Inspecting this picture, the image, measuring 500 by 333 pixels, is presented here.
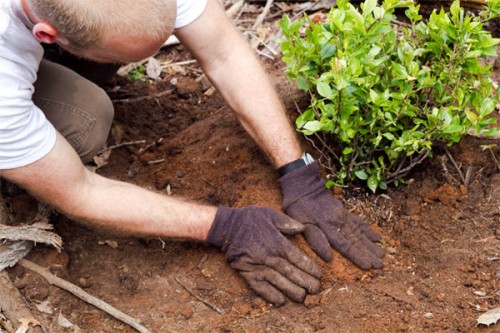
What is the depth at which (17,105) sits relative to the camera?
8.54ft

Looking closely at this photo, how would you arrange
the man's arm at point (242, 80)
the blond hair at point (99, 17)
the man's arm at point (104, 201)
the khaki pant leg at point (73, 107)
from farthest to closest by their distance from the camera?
the khaki pant leg at point (73, 107), the man's arm at point (242, 80), the man's arm at point (104, 201), the blond hair at point (99, 17)

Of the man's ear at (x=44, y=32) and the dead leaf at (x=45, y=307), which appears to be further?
the dead leaf at (x=45, y=307)

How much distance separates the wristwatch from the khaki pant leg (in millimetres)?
1076

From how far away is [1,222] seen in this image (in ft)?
10.3

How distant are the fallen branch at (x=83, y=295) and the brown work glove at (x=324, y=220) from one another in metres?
0.88

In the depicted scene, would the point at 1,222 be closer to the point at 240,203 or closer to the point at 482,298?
the point at 240,203

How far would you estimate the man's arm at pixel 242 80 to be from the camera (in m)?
3.23

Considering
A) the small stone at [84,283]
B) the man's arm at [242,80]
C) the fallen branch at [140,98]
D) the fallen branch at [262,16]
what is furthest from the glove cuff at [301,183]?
the fallen branch at [262,16]

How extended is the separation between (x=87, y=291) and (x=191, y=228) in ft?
1.94

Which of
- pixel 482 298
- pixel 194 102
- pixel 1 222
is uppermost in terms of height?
pixel 1 222

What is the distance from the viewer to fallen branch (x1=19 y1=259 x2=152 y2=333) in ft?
9.18

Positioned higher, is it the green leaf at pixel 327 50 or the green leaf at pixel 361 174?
the green leaf at pixel 327 50

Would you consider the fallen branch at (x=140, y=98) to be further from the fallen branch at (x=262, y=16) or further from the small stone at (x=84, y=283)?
the small stone at (x=84, y=283)

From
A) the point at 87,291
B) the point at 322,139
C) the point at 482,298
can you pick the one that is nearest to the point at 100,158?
the point at 87,291
